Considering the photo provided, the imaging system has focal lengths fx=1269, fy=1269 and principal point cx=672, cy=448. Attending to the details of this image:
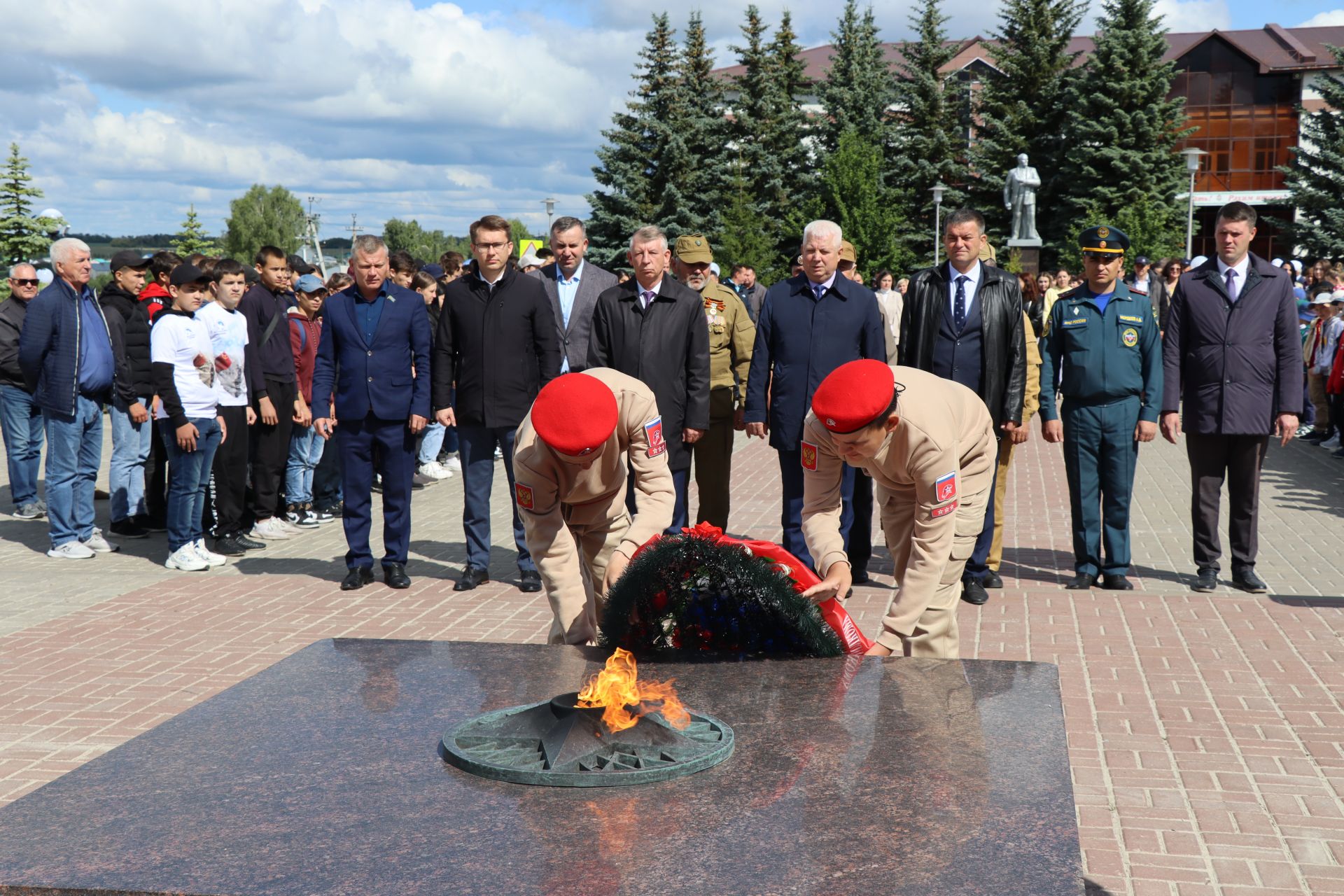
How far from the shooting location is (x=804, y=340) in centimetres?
789

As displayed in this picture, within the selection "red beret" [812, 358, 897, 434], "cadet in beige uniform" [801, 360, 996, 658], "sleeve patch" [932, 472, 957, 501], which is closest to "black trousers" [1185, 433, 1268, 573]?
"cadet in beige uniform" [801, 360, 996, 658]

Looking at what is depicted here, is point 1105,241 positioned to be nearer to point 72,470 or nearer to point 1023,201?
point 72,470

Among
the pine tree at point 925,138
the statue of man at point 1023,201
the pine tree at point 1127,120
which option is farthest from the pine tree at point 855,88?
the statue of man at point 1023,201

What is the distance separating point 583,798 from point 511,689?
846 mm

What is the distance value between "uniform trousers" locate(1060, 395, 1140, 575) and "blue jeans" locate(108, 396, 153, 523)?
22.5 ft

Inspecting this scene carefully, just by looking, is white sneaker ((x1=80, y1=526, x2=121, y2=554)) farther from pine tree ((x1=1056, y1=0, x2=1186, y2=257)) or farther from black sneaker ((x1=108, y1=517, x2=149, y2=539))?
pine tree ((x1=1056, y1=0, x2=1186, y2=257))

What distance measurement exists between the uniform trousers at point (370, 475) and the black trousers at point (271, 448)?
174 cm

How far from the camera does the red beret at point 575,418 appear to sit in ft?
13.3

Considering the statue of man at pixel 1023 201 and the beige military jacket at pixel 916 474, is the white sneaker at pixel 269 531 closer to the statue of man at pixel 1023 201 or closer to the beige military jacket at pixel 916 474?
the beige military jacket at pixel 916 474

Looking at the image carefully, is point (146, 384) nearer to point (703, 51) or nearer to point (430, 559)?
point (430, 559)

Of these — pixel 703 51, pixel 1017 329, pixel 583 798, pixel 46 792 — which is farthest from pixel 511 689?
pixel 703 51

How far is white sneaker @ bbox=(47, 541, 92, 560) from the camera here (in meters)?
9.37

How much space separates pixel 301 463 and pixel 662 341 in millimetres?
4255

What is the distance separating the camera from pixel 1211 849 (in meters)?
4.10
